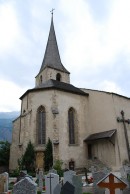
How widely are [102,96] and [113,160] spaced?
7.20 m

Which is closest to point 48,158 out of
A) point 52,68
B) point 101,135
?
point 101,135

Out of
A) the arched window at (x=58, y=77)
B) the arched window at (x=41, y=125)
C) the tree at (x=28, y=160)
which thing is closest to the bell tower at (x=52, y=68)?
the arched window at (x=58, y=77)

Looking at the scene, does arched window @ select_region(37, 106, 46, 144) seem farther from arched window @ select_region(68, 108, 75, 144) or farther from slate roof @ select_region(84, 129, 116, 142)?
slate roof @ select_region(84, 129, 116, 142)

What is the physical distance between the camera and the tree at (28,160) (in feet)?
63.9

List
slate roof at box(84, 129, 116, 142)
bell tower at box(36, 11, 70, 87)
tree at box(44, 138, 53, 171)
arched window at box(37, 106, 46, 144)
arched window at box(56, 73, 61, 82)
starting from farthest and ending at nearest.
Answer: arched window at box(56, 73, 61, 82), bell tower at box(36, 11, 70, 87), arched window at box(37, 106, 46, 144), slate roof at box(84, 129, 116, 142), tree at box(44, 138, 53, 171)

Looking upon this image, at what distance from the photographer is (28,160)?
64.0 feet

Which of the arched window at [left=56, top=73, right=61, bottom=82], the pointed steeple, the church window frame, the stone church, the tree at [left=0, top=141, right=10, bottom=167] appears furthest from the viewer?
the pointed steeple

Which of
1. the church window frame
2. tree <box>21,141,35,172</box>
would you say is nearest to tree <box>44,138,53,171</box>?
tree <box>21,141,35,172</box>

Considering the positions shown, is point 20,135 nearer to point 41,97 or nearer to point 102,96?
point 41,97

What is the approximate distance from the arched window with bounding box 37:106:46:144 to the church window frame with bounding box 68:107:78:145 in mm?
2791

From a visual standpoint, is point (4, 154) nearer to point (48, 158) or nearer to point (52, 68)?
point (48, 158)

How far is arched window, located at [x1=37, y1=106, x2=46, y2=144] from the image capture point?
21453 mm

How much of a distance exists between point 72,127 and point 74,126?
250 mm

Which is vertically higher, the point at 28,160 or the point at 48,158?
the point at 48,158
